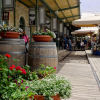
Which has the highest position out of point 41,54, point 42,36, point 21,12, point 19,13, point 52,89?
point 21,12

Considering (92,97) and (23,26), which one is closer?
(92,97)

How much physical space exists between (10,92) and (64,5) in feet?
49.5

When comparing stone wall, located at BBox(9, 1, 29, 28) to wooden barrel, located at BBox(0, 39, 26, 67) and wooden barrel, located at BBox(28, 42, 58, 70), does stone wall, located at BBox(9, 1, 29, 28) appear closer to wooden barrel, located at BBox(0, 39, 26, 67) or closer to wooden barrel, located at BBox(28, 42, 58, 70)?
wooden barrel, located at BBox(0, 39, 26, 67)

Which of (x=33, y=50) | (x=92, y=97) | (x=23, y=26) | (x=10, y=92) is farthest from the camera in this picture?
(x=23, y=26)

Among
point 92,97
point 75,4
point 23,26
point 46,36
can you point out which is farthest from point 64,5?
point 92,97

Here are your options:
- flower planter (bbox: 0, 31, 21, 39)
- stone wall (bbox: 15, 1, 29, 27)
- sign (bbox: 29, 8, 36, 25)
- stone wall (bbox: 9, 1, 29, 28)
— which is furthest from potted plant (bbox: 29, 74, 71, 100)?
stone wall (bbox: 15, 1, 29, 27)

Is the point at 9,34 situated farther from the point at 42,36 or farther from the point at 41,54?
the point at 41,54

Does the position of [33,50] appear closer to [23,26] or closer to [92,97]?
[92,97]

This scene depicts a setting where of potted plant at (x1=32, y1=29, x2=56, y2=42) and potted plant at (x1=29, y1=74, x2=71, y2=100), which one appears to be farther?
potted plant at (x1=32, y1=29, x2=56, y2=42)

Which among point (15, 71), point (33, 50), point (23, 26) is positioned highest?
point (23, 26)

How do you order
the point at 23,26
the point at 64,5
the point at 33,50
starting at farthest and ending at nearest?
the point at 64,5 → the point at 23,26 → the point at 33,50

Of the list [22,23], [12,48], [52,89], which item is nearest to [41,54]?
[12,48]

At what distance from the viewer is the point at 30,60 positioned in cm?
401

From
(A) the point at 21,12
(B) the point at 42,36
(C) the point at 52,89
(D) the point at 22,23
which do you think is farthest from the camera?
(D) the point at 22,23
